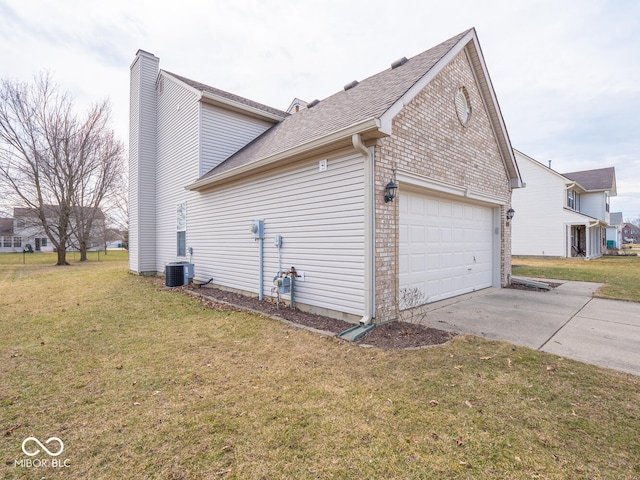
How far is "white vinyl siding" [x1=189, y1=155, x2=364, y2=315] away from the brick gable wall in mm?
397

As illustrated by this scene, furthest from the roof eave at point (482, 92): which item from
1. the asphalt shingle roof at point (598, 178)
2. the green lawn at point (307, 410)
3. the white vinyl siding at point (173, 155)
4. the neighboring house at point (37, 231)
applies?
the neighboring house at point (37, 231)

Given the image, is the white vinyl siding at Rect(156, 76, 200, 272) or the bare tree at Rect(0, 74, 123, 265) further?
the bare tree at Rect(0, 74, 123, 265)

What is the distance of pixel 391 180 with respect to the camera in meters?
5.40

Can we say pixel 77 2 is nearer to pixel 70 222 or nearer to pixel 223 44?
pixel 223 44

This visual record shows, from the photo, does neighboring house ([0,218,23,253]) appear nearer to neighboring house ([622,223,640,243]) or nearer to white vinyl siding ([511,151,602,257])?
white vinyl siding ([511,151,602,257])

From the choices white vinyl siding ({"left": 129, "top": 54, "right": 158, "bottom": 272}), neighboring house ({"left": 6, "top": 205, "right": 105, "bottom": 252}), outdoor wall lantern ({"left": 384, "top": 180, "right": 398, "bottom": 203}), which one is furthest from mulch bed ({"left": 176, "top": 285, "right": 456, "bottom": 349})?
neighboring house ({"left": 6, "top": 205, "right": 105, "bottom": 252})

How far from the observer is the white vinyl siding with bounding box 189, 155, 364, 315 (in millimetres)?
5379

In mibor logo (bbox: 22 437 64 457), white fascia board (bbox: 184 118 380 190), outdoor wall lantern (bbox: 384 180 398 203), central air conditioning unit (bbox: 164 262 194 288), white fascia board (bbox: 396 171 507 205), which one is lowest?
mibor logo (bbox: 22 437 64 457)

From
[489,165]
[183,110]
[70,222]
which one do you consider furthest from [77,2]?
[70,222]

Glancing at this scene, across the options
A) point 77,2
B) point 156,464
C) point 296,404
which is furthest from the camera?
point 77,2

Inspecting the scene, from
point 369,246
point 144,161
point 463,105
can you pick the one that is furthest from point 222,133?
point 369,246

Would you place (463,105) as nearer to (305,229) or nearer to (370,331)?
(305,229)

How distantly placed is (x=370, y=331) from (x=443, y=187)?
385cm

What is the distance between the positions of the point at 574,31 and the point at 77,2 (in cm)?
1231
